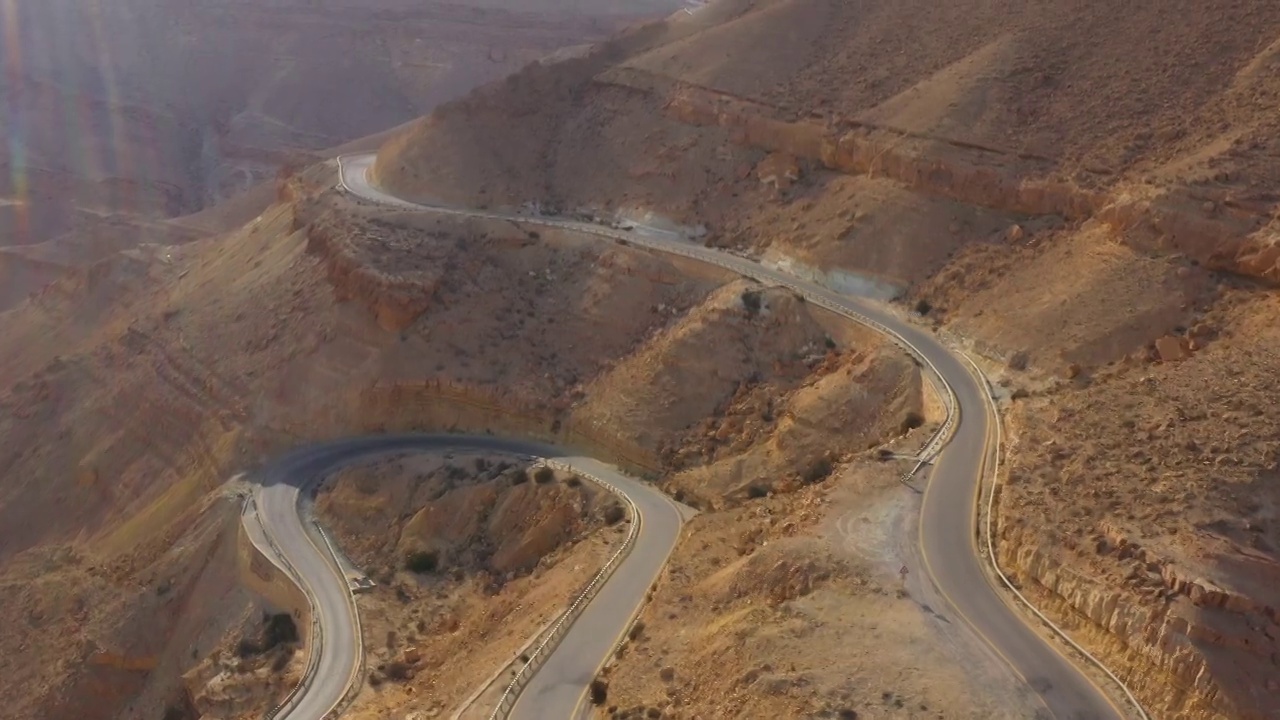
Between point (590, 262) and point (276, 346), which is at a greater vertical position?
point (590, 262)

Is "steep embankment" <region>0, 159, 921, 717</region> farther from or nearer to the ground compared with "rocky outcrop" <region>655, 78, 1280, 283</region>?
nearer to the ground

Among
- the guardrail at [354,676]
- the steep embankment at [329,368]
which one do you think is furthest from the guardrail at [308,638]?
the steep embankment at [329,368]

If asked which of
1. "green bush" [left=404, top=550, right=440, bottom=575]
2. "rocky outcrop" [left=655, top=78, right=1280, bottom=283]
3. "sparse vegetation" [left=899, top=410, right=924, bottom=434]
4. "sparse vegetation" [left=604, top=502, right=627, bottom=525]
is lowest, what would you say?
"green bush" [left=404, top=550, right=440, bottom=575]

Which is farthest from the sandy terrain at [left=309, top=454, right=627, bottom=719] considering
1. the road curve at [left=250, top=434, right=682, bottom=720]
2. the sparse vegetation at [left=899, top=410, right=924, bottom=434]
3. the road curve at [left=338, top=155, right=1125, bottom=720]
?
the road curve at [left=338, top=155, right=1125, bottom=720]

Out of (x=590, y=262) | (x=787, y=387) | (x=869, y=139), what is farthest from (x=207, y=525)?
(x=869, y=139)

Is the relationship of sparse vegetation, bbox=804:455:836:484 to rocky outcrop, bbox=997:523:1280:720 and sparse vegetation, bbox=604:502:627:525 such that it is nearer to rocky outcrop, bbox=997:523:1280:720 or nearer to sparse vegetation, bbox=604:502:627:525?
sparse vegetation, bbox=604:502:627:525

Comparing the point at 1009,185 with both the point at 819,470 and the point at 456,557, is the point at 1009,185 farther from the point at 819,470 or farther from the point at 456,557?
the point at 456,557

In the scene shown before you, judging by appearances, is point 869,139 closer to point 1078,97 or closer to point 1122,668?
point 1078,97
